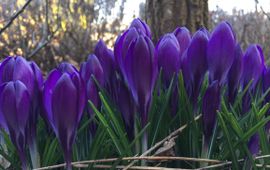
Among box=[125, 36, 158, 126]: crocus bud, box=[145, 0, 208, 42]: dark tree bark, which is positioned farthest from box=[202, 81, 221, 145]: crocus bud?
box=[145, 0, 208, 42]: dark tree bark

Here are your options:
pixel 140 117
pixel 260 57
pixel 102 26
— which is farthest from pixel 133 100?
pixel 102 26

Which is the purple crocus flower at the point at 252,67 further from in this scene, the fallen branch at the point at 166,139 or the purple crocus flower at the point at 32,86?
the purple crocus flower at the point at 32,86

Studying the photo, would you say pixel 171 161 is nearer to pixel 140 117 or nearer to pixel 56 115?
pixel 140 117

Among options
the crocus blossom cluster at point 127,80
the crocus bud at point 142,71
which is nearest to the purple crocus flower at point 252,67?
the crocus blossom cluster at point 127,80

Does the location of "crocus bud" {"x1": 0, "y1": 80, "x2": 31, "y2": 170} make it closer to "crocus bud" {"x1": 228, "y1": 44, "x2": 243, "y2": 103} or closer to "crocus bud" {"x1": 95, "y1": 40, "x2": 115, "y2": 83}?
"crocus bud" {"x1": 95, "y1": 40, "x2": 115, "y2": 83}

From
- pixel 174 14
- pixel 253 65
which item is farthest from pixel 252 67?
pixel 174 14
